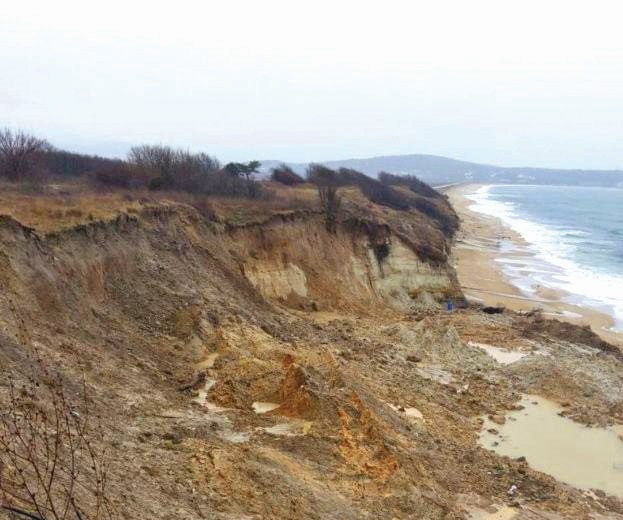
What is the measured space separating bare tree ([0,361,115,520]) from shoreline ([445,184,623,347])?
32.5 metres

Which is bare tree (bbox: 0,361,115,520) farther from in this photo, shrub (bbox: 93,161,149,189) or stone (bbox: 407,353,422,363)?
shrub (bbox: 93,161,149,189)

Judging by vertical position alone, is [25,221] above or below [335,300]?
above

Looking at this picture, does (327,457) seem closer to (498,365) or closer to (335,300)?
(498,365)

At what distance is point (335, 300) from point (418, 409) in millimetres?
15389

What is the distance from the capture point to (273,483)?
11.8 m

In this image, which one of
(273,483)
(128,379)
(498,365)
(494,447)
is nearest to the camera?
(273,483)

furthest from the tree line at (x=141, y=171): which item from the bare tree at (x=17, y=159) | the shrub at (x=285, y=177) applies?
the shrub at (x=285, y=177)

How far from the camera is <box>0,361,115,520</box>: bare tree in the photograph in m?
7.03

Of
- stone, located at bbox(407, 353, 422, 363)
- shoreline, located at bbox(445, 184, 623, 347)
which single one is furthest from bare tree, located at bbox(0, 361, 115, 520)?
shoreline, located at bbox(445, 184, 623, 347)

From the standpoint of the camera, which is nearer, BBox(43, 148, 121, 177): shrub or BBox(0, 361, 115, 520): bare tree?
BBox(0, 361, 115, 520): bare tree

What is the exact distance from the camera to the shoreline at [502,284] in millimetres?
40844

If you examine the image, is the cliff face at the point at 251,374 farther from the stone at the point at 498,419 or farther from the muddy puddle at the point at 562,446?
the muddy puddle at the point at 562,446

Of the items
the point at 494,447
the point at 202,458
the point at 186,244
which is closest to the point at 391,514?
the point at 202,458

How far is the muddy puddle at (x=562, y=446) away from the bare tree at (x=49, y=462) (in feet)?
42.0
